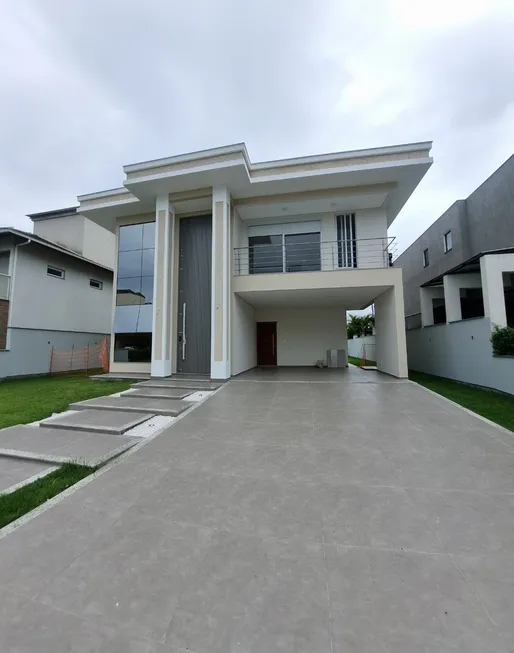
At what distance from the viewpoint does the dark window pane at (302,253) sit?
36.0ft

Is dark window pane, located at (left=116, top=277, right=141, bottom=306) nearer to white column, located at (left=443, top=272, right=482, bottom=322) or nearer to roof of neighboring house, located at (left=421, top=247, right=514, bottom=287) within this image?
roof of neighboring house, located at (left=421, top=247, right=514, bottom=287)

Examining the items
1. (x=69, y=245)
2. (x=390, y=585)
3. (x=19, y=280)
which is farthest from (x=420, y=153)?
(x=69, y=245)

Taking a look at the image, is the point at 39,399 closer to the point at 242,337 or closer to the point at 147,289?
the point at 147,289

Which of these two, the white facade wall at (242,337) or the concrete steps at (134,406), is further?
the white facade wall at (242,337)

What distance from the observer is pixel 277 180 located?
9.02 meters

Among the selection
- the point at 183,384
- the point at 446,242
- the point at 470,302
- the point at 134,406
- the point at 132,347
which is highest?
the point at 446,242

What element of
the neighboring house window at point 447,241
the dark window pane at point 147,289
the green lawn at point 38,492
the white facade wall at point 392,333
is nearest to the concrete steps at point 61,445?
the green lawn at point 38,492

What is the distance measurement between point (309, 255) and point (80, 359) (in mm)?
11786

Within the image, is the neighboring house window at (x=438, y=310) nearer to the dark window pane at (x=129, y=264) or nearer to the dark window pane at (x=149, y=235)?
the dark window pane at (x=149, y=235)

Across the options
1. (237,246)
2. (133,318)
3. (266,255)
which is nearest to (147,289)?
(133,318)

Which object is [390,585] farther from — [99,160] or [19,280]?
[99,160]

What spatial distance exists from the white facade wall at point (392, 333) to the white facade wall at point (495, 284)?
2229 mm

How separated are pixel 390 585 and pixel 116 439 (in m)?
3.76

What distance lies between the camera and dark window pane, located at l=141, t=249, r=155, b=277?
34.4 ft
